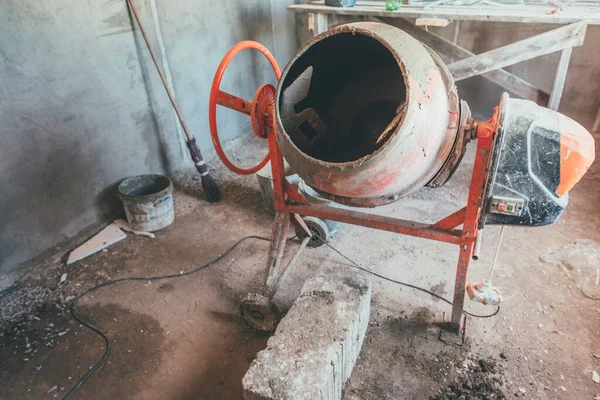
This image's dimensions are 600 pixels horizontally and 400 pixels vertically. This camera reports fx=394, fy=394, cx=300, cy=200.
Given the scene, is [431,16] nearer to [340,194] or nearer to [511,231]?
[511,231]

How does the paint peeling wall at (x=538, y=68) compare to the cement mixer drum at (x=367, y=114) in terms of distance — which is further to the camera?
the paint peeling wall at (x=538, y=68)

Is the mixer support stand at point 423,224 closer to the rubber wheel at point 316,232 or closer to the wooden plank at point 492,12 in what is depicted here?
the rubber wheel at point 316,232

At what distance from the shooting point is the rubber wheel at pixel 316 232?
248 cm

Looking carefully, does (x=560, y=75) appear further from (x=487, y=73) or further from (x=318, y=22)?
(x=318, y=22)

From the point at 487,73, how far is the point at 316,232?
6.92 ft

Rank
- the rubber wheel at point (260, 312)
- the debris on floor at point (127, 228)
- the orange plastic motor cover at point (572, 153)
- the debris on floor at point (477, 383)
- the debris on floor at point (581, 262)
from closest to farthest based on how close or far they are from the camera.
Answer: the orange plastic motor cover at point (572, 153)
the debris on floor at point (477, 383)
the rubber wheel at point (260, 312)
the debris on floor at point (581, 262)
the debris on floor at point (127, 228)

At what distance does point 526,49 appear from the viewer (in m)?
2.68

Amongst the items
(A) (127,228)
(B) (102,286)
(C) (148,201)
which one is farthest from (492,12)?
(B) (102,286)

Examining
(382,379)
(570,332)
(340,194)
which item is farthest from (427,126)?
(570,332)

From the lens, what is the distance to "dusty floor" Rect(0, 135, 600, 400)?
1768mm

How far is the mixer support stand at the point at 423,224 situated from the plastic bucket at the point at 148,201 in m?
1.02

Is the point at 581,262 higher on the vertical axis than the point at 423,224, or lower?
lower

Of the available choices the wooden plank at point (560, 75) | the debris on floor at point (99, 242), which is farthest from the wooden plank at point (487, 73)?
the debris on floor at point (99, 242)

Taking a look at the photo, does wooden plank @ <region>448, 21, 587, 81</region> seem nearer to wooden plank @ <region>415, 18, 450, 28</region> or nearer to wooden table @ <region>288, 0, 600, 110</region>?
wooden table @ <region>288, 0, 600, 110</region>
